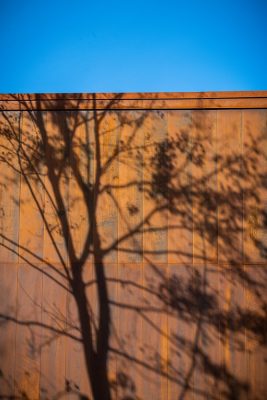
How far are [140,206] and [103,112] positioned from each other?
1.55 meters

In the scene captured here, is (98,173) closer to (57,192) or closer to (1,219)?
(57,192)

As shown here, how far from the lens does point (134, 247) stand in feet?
13.3

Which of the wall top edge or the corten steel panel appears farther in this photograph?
the wall top edge

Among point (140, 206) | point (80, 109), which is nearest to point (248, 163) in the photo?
point (140, 206)

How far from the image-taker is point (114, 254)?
405 cm

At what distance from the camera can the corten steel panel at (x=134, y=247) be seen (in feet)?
12.9

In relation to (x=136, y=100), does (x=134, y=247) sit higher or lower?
lower

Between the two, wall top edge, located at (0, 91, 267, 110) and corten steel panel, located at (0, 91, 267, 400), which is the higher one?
wall top edge, located at (0, 91, 267, 110)

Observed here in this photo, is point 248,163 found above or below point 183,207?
above

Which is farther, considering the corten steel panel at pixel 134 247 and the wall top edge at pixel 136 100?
the wall top edge at pixel 136 100

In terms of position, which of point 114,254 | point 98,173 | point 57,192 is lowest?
point 114,254

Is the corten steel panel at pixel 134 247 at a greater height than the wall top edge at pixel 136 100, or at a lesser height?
lesser

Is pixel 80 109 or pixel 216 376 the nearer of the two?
pixel 216 376

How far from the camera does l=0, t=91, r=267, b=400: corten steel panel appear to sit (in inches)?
155
